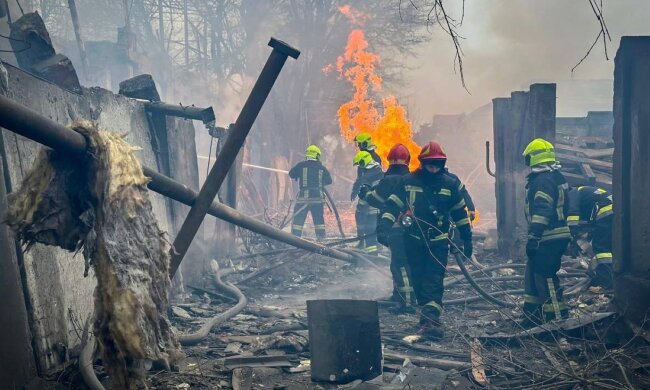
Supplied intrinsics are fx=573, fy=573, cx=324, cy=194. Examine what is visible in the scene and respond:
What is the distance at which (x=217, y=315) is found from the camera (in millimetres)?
6828

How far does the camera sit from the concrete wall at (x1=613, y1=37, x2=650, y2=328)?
5633mm

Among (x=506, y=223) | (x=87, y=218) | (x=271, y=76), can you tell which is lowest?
(x=506, y=223)

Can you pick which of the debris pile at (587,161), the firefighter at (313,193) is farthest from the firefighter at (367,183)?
the debris pile at (587,161)

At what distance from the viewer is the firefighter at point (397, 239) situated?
7473 millimetres

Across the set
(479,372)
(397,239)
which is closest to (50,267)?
(479,372)

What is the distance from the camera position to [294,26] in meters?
25.4

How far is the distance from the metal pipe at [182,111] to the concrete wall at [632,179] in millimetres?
4868

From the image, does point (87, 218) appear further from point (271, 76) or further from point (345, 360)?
point (345, 360)

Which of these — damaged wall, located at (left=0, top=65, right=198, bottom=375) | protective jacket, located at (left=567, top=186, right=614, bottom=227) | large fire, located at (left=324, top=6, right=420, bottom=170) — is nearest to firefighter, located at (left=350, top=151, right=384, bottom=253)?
protective jacket, located at (left=567, top=186, right=614, bottom=227)

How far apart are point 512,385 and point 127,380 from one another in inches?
143

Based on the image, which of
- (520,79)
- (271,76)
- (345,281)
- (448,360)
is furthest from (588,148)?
(520,79)

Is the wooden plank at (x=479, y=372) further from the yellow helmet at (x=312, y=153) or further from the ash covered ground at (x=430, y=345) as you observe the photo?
the yellow helmet at (x=312, y=153)

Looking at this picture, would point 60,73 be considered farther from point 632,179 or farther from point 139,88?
point 632,179

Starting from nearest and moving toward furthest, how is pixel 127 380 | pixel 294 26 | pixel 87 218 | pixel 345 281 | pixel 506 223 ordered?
pixel 127 380, pixel 87 218, pixel 345 281, pixel 506 223, pixel 294 26
